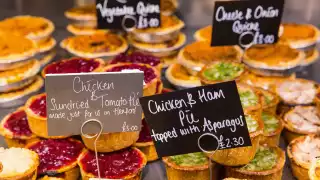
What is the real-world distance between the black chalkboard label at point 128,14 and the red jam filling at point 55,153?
99 centimetres

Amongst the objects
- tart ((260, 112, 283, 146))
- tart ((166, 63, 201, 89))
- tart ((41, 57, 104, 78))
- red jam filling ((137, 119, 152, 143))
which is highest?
tart ((41, 57, 104, 78))

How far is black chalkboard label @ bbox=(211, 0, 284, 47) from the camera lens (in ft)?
8.89

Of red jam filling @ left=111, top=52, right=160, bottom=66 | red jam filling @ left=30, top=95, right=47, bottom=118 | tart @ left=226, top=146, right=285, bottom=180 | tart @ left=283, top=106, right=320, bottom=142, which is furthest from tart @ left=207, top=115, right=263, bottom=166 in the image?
red jam filling @ left=111, top=52, right=160, bottom=66

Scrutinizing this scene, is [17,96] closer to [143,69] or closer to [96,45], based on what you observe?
[96,45]

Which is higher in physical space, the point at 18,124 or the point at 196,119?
the point at 196,119

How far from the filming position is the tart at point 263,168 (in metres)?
1.95

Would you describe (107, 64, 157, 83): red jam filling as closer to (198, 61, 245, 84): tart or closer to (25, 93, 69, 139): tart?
(198, 61, 245, 84): tart

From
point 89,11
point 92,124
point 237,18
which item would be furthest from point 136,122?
point 89,11

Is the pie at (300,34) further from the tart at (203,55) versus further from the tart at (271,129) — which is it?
the tart at (271,129)

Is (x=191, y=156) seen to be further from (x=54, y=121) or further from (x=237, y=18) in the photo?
(x=237, y=18)

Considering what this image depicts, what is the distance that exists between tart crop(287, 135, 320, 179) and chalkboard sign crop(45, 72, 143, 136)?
2.53 feet

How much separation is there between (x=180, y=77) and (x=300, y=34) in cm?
99

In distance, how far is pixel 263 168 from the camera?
6.53ft

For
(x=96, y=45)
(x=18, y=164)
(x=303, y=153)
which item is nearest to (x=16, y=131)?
(x=18, y=164)
